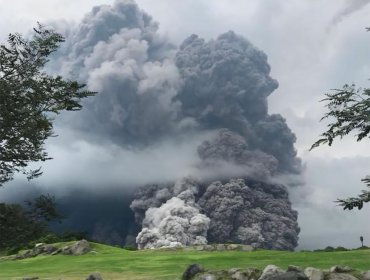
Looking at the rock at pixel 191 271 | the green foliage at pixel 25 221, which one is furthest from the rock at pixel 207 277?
the green foliage at pixel 25 221

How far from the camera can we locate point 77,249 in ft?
194

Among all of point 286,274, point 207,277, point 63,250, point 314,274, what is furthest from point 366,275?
point 63,250

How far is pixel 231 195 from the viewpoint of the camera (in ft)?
510

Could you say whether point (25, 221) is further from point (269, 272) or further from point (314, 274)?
point (314, 274)

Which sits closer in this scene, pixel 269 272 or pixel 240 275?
pixel 269 272

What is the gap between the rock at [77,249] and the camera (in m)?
58.2

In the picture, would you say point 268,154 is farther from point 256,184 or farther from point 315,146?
point 315,146

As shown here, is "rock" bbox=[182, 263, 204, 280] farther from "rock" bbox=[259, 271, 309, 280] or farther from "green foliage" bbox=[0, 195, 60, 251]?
"green foliage" bbox=[0, 195, 60, 251]

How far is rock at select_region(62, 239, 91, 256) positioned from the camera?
5825 centimetres

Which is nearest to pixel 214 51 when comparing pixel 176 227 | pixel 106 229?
pixel 176 227

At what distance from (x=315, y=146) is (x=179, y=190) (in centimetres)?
14313

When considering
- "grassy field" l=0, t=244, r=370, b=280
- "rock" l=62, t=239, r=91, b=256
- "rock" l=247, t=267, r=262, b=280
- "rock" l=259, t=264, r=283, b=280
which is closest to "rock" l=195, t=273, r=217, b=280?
"rock" l=247, t=267, r=262, b=280

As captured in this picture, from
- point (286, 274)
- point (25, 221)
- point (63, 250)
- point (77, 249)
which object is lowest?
point (286, 274)

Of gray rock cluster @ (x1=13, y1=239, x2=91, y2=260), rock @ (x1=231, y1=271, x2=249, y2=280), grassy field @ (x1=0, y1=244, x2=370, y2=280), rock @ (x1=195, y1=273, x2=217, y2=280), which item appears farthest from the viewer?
gray rock cluster @ (x1=13, y1=239, x2=91, y2=260)
